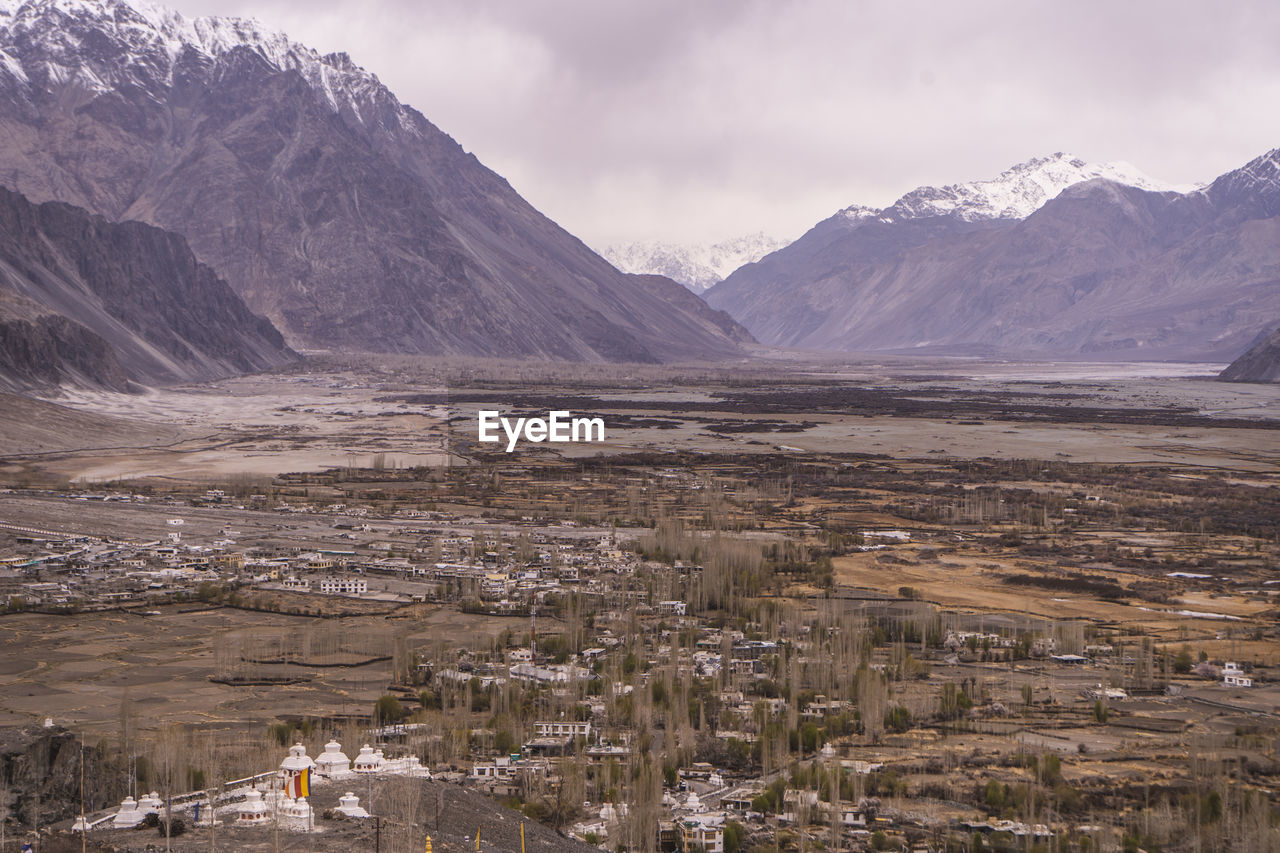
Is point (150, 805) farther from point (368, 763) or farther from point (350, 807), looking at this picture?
point (368, 763)

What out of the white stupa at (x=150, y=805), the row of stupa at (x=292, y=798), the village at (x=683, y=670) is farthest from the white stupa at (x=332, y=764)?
the white stupa at (x=150, y=805)

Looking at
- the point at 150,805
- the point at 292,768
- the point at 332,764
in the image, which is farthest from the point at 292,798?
the point at 150,805

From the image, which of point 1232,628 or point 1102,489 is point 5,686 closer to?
point 1232,628

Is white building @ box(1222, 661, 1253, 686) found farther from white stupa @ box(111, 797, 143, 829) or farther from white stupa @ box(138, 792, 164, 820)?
white stupa @ box(111, 797, 143, 829)

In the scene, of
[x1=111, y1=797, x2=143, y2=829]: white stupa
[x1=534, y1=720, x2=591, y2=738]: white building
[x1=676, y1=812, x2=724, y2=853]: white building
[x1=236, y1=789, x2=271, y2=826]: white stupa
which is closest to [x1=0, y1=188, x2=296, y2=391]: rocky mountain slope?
[x1=534, y1=720, x2=591, y2=738]: white building

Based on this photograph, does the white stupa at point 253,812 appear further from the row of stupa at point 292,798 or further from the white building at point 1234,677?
the white building at point 1234,677
